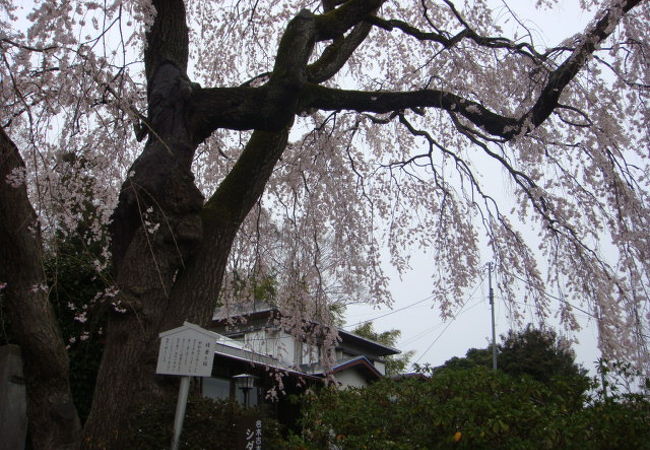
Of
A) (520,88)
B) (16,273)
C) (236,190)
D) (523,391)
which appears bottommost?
(523,391)

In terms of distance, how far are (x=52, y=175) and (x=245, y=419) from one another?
7.17 ft

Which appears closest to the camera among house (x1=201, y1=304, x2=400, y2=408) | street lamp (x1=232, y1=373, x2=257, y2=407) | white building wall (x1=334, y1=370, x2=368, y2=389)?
house (x1=201, y1=304, x2=400, y2=408)

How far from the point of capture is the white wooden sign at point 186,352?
3.70m

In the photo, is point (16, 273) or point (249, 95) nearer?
point (16, 273)

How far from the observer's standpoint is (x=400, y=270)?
7730 mm

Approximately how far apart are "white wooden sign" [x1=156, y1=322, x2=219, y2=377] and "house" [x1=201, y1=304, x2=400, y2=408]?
1.13 m

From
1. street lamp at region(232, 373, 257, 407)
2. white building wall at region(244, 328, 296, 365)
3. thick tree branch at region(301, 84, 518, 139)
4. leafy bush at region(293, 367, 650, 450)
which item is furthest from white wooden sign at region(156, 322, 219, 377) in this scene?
street lamp at region(232, 373, 257, 407)

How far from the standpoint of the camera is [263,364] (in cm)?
802

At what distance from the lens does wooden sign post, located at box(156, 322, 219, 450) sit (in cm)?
368

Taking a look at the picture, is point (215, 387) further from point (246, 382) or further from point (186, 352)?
point (186, 352)

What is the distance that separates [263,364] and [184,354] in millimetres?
4471

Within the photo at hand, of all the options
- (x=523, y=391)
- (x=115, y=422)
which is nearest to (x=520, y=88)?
(x=523, y=391)

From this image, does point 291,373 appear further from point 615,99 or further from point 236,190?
point 615,99

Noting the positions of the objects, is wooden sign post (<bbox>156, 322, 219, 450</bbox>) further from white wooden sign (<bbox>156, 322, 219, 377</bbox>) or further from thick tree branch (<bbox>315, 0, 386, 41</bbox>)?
thick tree branch (<bbox>315, 0, 386, 41</bbox>)
